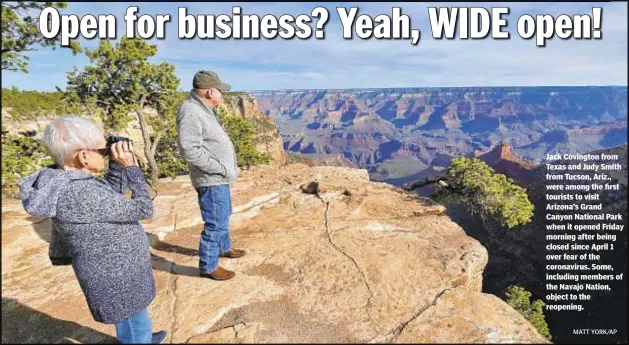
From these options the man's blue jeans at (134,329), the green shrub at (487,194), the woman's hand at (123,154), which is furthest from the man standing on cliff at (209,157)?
the green shrub at (487,194)

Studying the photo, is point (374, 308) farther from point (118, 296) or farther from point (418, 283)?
point (118, 296)

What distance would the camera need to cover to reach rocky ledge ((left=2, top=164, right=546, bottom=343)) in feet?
13.8

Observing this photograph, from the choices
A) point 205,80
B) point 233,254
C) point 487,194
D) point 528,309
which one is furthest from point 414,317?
point 528,309

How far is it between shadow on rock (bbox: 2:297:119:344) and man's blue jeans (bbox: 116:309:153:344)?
1.00 metres

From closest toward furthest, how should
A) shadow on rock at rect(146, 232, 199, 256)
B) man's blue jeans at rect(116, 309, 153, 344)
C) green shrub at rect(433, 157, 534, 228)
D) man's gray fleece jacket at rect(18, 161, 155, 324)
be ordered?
man's gray fleece jacket at rect(18, 161, 155, 324)
man's blue jeans at rect(116, 309, 153, 344)
shadow on rock at rect(146, 232, 199, 256)
green shrub at rect(433, 157, 534, 228)

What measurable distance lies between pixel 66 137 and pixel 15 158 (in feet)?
20.6

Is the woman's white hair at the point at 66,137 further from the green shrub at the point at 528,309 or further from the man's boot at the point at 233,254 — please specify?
the green shrub at the point at 528,309

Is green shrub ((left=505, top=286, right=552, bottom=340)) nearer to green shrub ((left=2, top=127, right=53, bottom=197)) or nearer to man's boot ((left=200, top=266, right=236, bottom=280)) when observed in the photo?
man's boot ((left=200, top=266, right=236, bottom=280))

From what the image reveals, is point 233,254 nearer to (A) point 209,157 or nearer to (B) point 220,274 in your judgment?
(B) point 220,274

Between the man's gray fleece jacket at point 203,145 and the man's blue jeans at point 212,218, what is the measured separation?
133 millimetres

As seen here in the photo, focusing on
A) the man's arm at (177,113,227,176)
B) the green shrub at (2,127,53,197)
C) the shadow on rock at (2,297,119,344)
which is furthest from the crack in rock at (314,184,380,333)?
the green shrub at (2,127,53,197)

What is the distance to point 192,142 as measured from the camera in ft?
15.2

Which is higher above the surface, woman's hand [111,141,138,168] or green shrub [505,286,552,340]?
woman's hand [111,141,138,168]

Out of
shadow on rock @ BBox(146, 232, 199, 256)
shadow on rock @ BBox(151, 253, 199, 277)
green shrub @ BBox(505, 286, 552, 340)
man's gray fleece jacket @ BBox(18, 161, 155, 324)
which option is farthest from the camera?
green shrub @ BBox(505, 286, 552, 340)
